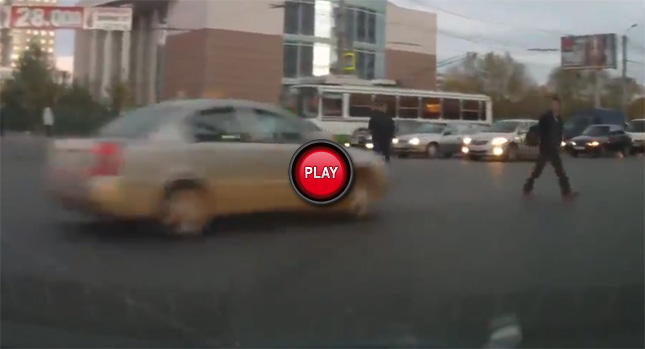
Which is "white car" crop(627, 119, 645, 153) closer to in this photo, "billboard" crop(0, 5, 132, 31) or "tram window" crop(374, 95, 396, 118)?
"tram window" crop(374, 95, 396, 118)

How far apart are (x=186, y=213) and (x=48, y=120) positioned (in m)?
0.94

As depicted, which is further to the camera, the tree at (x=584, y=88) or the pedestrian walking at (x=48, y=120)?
the tree at (x=584, y=88)

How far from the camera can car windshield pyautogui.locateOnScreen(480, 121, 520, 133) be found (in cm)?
517

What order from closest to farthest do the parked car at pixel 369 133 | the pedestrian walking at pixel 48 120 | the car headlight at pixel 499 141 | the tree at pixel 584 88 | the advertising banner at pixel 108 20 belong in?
the advertising banner at pixel 108 20
the pedestrian walking at pixel 48 120
the parked car at pixel 369 133
the tree at pixel 584 88
the car headlight at pixel 499 141

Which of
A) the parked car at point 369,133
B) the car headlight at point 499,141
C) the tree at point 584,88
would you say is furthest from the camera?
the car headlight at point 499,141

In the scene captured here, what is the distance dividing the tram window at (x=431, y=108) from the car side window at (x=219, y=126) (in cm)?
112

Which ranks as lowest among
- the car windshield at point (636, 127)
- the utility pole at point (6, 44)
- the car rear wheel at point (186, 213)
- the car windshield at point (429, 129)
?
the car rear wheel at point (186, 213)

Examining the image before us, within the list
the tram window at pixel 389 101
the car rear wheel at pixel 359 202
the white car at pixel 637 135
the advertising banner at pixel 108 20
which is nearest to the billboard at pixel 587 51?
the white car at pixel 637 135

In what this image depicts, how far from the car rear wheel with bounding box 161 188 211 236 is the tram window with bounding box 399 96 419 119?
1273 millimetres

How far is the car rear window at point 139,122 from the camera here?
473 centimetres

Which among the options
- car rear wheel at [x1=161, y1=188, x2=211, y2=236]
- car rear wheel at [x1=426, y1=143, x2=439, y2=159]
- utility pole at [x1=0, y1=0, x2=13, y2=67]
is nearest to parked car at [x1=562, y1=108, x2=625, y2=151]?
car rear wheel at [x1=426, y1=143, x2=439, y2=159]

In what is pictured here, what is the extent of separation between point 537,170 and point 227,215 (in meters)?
1.98

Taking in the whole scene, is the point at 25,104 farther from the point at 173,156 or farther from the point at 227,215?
the point at 227,215

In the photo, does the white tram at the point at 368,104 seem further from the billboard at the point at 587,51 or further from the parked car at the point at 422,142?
the billboard at the point at 587,51
